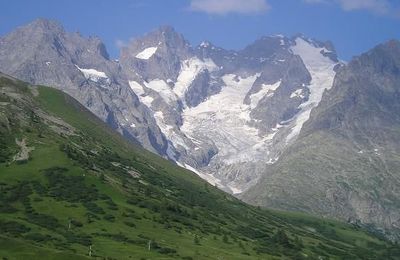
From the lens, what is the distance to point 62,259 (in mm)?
175625

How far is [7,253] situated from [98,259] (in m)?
23.5

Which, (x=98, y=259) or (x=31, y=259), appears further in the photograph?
(x=98, y=259)

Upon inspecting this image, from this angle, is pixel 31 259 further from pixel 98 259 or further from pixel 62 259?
pixel 98 259

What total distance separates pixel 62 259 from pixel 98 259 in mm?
13105

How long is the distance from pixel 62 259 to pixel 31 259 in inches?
291

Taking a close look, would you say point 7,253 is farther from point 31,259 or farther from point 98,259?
point 98,259

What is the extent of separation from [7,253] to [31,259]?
6.89 meters

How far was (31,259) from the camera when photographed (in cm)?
17325

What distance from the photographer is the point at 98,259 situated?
611 feet

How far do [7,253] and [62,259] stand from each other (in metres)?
13.5

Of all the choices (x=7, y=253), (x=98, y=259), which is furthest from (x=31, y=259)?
(x=98, y=259)

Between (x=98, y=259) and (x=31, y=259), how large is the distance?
19.5 metres
